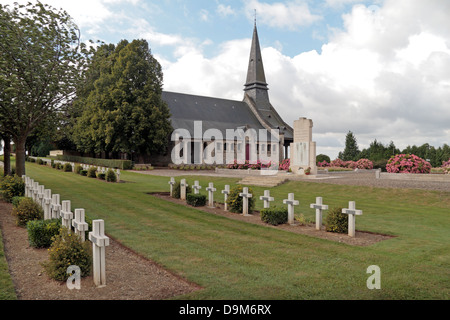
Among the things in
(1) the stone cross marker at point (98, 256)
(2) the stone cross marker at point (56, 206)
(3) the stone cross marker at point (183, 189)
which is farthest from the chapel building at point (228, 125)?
(1) the stone cross marker at point (98, 256)

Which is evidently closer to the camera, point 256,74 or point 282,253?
point 282,253

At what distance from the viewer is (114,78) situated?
119ft

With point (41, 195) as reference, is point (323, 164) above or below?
above

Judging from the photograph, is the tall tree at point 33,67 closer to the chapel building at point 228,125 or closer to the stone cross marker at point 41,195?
the stone cross marker at point 41,195

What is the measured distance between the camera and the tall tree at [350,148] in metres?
56.4

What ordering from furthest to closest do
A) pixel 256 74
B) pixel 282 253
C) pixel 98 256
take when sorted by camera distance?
pixel 256 74 → pixel 282 253 → pixel 98 256

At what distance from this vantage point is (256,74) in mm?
55219

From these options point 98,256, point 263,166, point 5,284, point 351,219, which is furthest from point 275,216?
point 263,166

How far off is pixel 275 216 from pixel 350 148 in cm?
5164

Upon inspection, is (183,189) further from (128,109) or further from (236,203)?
(128,109)
